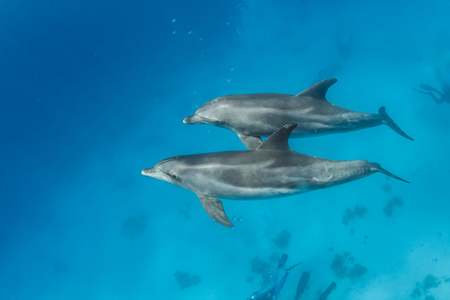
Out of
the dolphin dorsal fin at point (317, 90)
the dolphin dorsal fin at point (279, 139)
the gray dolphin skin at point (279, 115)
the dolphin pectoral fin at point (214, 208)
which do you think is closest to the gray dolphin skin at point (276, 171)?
the dolphin dorsal fin at point (279, 139)

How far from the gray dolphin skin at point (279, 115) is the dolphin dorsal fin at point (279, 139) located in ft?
3.26

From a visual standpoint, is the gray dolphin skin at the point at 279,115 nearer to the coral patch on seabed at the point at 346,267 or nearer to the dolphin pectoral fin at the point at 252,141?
the dolphin pectoral fin at the point at 252,141

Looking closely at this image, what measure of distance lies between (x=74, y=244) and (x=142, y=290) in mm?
8612

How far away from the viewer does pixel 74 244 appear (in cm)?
2552

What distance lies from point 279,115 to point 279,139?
1077 mm

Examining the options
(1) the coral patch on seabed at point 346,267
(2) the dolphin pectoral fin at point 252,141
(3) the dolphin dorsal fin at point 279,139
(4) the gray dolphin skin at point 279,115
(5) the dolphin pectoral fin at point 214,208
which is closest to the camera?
(3) the dolphin dorsal fin at point 279,139

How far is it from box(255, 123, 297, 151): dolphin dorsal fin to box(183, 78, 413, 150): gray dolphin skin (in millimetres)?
992

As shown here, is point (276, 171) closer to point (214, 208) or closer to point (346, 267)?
point (214, 208)

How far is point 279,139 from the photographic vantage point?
5.03 metres

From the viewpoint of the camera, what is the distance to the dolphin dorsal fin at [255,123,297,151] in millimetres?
4984

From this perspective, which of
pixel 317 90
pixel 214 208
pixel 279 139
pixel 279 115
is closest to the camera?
pixel 279 139

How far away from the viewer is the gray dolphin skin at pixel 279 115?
601 cm

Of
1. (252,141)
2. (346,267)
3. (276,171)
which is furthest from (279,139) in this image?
(346,267)

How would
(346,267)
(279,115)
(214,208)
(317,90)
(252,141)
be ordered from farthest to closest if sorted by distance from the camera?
(346,267)
(252,141)
(317,90)
(279,115)
(214,208)
